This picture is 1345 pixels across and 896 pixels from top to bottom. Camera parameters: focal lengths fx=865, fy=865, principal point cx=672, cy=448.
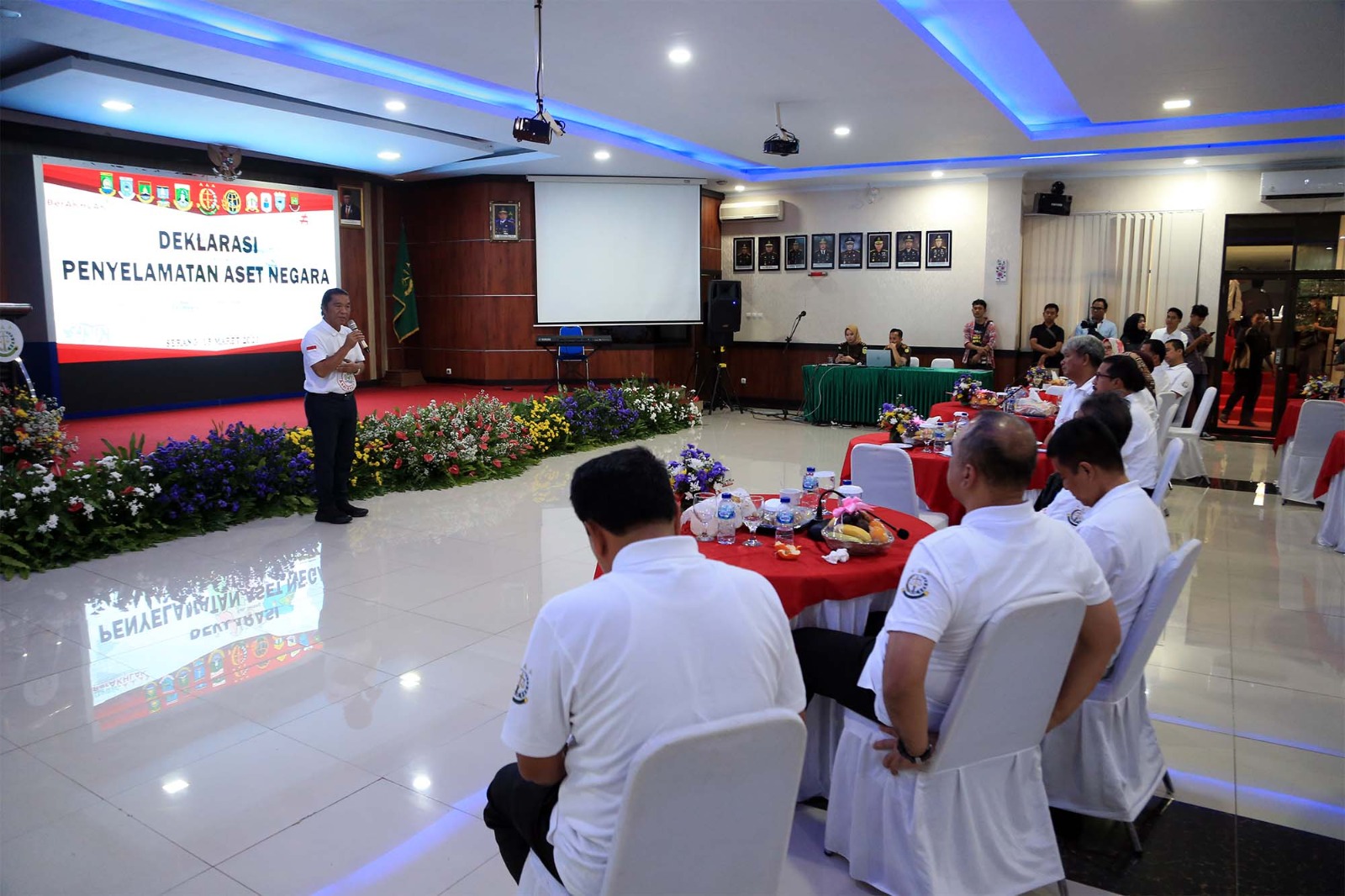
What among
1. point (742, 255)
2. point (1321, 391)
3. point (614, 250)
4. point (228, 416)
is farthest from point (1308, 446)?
point (228, 416)

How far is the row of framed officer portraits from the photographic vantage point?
41.2 feet

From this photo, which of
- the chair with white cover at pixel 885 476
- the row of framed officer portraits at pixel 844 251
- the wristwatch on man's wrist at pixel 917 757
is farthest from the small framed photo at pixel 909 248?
the wristwatch on man's wrist at pixel 917 757

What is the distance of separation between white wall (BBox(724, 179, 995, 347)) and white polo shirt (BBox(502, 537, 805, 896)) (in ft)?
38.0

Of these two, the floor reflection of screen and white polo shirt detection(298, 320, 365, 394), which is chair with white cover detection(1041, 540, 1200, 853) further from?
white polo shirt detection(298, 320, 365, 394)

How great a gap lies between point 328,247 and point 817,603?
10.8 metres

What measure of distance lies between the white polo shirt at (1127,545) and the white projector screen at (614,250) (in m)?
10.8

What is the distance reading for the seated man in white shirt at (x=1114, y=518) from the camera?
2.51 metres

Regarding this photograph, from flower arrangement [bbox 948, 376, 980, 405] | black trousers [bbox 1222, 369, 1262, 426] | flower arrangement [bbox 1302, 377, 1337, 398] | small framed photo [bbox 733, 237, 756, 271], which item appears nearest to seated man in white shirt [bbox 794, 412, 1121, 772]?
flower arrangement [bbox 948, 376, 980, 405]

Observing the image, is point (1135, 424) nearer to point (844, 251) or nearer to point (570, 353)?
point (570, 353)

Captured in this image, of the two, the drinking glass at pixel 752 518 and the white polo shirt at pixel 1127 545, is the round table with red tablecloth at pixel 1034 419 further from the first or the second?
the white polo shirt at pixel 1127 545

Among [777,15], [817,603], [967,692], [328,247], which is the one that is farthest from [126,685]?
[328,247]

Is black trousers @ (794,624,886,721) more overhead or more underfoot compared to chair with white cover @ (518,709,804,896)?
more underfoot

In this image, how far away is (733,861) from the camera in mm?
1548

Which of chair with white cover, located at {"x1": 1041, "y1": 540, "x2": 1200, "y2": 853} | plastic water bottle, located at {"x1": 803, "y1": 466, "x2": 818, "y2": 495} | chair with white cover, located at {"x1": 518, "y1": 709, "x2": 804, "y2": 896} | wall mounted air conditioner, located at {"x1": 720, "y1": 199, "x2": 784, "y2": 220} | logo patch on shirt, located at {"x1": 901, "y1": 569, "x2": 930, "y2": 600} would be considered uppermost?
wall mounted air conditioner, located at {"x1": 720, "y1": 199, "x2": 784, "y2": 220}
